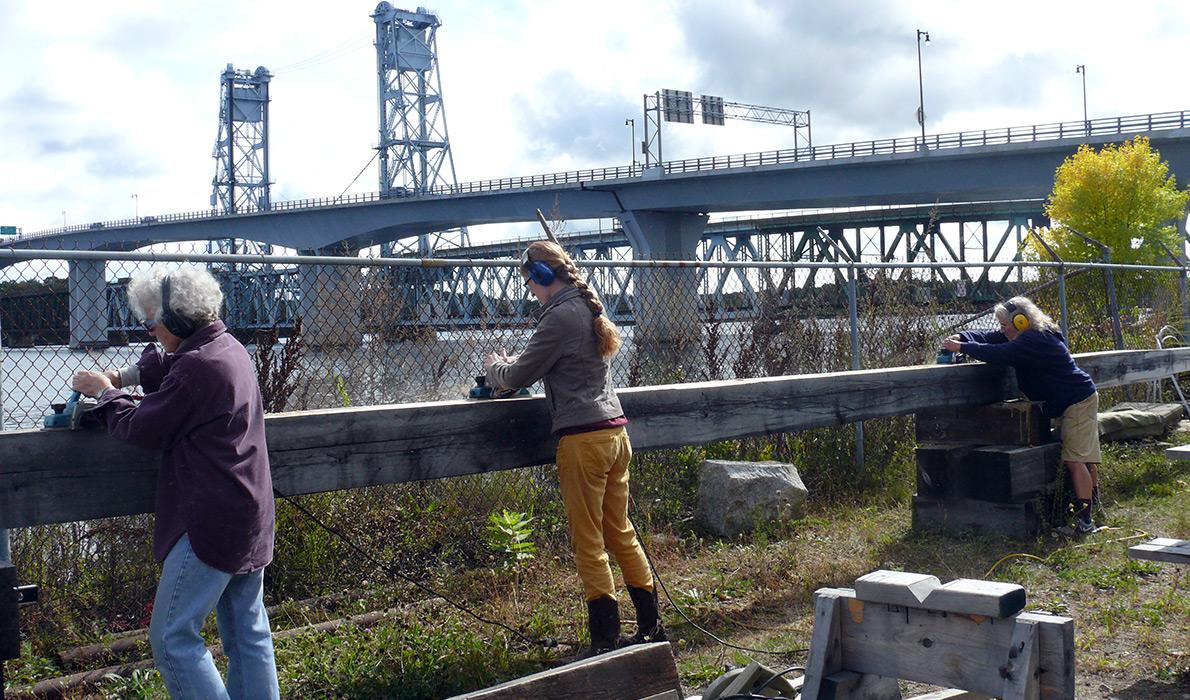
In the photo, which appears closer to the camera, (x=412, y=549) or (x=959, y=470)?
(x=412, y=549)

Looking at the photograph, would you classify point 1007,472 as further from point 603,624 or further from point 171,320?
point 171,320

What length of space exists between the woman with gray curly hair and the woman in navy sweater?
4980 mm

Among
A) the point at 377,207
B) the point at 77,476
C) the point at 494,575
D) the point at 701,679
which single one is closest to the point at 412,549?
the point at 494,575

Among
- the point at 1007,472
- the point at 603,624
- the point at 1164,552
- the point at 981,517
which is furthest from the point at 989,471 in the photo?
the point at 603,624

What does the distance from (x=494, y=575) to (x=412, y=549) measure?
0.66 m

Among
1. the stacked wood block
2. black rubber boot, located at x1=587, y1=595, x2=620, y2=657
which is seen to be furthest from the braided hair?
the stacked wood block

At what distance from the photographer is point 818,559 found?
21.3ft

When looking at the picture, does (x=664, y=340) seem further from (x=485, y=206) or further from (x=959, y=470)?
(x=485, y=206)

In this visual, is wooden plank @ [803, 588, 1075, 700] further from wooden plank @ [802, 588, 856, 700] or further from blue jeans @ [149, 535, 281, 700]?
blue jeans @ [149, 535, 281, 700]

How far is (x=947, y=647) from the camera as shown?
332 cm

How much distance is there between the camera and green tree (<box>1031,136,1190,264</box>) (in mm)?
29031

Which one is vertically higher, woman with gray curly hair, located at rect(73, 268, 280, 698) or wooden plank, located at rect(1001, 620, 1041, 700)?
woman with gray curly hair, located at rect(73, 268, 280, 698)

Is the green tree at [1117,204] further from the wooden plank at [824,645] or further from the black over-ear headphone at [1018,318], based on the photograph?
the wooden plank at [824,645]

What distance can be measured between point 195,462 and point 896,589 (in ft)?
7.21
